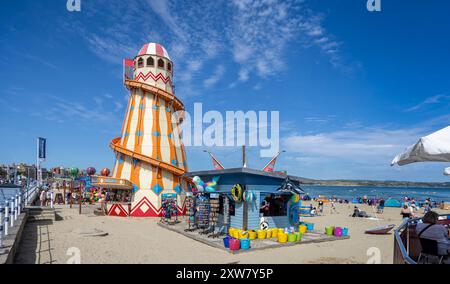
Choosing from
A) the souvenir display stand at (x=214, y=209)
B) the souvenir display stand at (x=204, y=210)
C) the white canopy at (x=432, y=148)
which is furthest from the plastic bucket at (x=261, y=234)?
the white canopy at (x=432, y=148)

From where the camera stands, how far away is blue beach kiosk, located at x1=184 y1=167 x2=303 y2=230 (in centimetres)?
1476

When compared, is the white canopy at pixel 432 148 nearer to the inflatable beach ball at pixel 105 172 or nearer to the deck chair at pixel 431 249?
the deck chair at pixel 431 249

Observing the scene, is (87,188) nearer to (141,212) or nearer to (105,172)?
(105,172)

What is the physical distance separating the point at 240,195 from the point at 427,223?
8865mm

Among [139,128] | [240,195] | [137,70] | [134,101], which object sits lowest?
[240,195]

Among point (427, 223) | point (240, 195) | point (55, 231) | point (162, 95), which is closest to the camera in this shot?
point (427, 223)

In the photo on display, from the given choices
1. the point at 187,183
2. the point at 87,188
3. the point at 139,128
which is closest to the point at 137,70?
the point at 139,128

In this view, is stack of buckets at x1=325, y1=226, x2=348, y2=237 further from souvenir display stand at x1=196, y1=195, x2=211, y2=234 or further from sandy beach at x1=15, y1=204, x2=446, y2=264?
souvenir display stand at x1=196, y1=195, x2=211, y2=234

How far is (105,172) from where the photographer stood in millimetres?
30750

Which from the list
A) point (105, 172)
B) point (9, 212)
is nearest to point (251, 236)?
point (9, 212)

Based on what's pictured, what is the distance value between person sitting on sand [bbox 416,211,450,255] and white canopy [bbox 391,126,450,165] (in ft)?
4.29

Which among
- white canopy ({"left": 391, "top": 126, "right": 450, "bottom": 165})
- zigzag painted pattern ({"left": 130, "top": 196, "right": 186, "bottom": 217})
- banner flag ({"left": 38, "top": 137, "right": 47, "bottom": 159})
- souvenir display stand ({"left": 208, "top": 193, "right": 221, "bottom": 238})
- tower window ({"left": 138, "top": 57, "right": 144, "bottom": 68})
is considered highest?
tower window ({"left": 138, "top": 57, "right": 144, "bottom": 68})

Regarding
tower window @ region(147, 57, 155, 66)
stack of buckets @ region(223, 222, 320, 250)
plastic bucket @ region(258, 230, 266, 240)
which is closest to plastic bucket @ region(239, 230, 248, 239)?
stack of buckets @ region(223, 222, 320, 250)

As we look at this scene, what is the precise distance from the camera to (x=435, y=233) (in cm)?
615
